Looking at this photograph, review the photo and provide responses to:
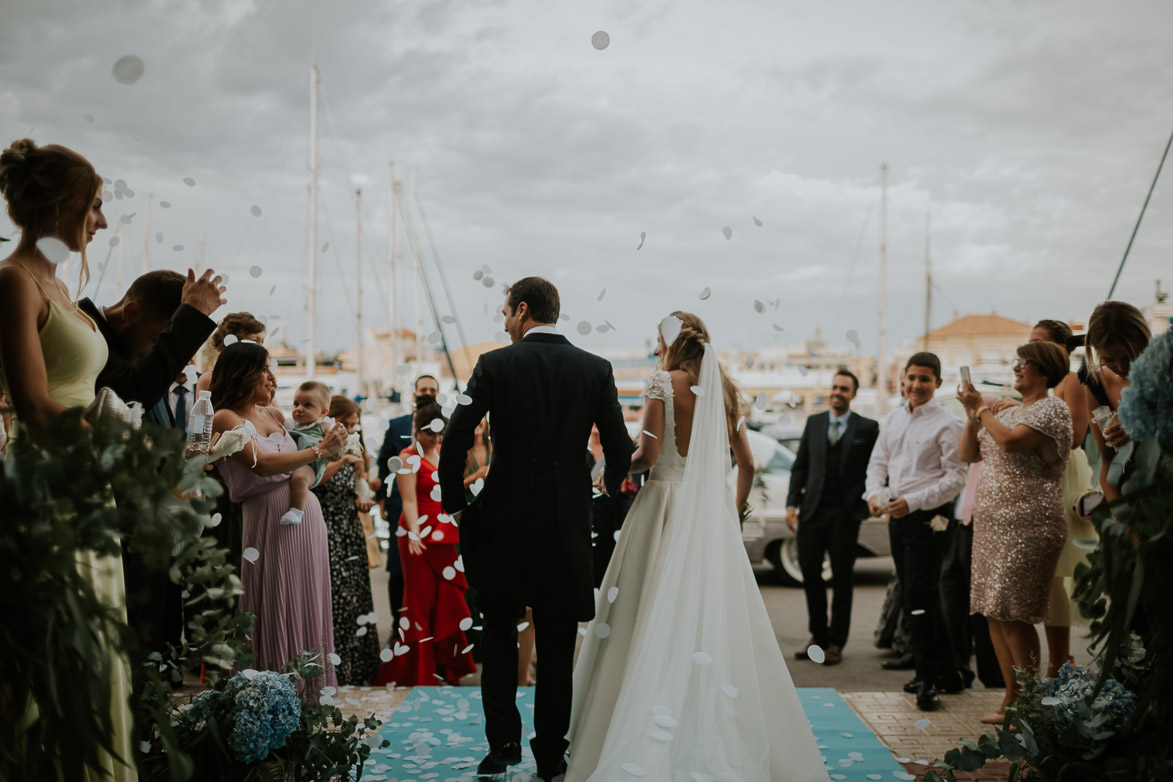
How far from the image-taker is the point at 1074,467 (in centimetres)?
435

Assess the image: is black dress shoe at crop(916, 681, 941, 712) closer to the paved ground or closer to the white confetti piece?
the paved ground

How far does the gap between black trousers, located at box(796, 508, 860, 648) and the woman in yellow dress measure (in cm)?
462

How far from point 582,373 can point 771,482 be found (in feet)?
16.5

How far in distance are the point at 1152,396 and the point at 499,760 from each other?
2647 mm

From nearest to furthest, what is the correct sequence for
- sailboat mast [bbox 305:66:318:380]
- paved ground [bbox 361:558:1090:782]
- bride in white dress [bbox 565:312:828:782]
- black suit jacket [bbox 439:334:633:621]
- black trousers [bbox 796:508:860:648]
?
bride in white dress [bbox 565:312:828:782] → black suit jacket [bbox 439:334:633:621] → paved ground [bbox 361:558:1090:782] → black trousers [bbox 796:508:860:648] → sailboat mast [bbox 305:66:318:380]

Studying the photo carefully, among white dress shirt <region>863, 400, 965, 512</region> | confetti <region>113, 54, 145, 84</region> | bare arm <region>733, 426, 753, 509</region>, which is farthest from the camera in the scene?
white dress shirt <region>863, 400, 965, 512</region>

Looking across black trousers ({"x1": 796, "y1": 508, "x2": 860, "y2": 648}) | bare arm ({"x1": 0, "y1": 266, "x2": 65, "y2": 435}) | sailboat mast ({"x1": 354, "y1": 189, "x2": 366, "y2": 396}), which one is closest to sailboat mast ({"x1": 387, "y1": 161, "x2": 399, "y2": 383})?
sailboat mast ({"x1": 354, "y1": 189, "x2": 366, "y2": 396})

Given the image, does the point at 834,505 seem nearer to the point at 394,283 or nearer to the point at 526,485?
the point at 526,485

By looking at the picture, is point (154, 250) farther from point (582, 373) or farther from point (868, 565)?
point (868, 565)

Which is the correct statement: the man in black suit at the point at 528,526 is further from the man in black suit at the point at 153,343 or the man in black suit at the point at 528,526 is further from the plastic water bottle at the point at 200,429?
the man in black suit at the point at 153,343

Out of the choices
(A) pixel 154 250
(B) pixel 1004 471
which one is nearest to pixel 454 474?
(A) pixel 154 250

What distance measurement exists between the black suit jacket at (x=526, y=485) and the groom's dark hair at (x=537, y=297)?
0.20 m

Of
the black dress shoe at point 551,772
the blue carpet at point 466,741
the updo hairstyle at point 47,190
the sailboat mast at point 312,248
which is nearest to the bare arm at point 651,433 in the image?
the black dress shoe at point 551,772

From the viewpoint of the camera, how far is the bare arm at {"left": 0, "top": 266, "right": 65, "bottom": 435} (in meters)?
2.02
